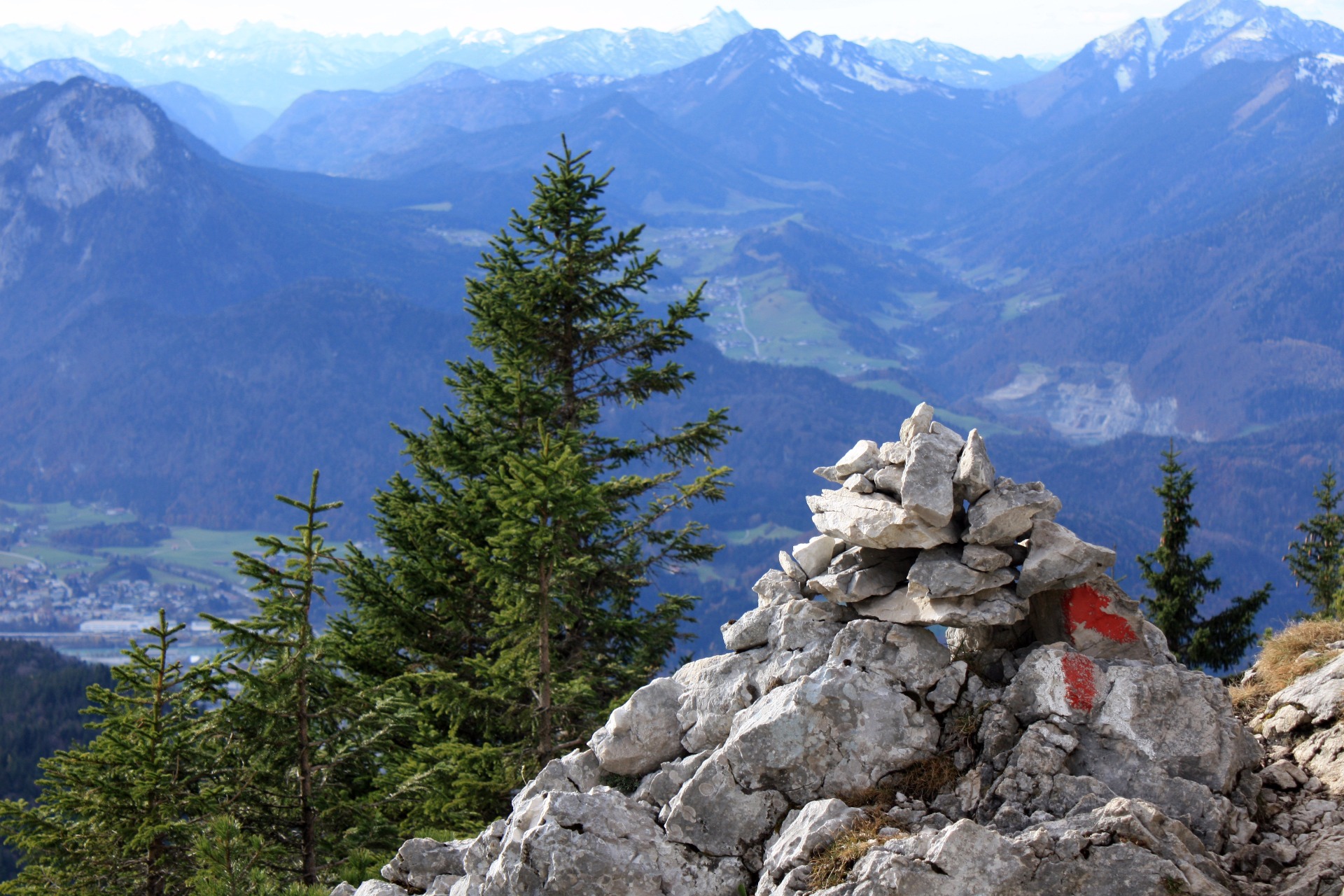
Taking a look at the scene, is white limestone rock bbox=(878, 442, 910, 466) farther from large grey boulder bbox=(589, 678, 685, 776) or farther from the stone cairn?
large grey boulder bbox=(589, 678, 685, 776)

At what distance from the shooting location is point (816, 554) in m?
15.4

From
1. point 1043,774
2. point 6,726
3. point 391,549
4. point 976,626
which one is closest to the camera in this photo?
point 1043,774

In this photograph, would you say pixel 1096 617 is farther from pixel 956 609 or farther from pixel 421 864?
pixel 421 864

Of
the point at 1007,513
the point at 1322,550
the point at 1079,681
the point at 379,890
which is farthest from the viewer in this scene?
the point at 1322,550

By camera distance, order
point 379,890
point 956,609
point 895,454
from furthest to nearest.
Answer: point 895,454 < point 379,890 < point 956,609

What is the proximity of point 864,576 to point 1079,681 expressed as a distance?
124 inches

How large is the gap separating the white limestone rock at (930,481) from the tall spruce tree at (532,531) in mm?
6715

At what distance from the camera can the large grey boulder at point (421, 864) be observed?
14.7 m

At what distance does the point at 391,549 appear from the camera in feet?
83.9

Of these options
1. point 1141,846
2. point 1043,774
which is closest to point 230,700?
point 1043,774

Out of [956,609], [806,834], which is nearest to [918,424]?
[956,609]

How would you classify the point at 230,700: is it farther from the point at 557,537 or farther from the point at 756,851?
the point at 756,851

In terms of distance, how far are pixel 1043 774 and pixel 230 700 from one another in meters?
13.6

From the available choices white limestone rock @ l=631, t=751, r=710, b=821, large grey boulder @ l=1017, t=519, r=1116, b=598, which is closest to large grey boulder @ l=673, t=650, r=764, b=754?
white limestone rock @ l=631, t=751, r=710, b=821
